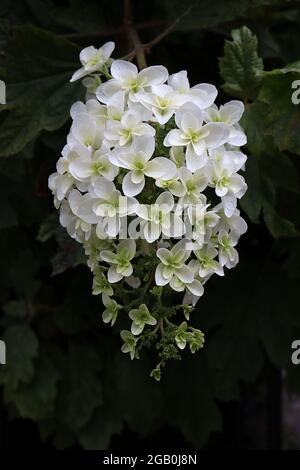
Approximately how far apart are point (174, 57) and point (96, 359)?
732mm

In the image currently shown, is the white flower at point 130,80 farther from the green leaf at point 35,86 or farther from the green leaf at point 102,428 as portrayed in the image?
the green leaf at point 102,428

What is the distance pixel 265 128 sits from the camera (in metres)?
1.32

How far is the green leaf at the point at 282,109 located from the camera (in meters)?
1.27

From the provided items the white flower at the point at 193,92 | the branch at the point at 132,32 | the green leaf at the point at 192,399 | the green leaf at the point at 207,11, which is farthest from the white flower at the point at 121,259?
the green leaf at the point at 192,399

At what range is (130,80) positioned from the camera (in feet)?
3.81

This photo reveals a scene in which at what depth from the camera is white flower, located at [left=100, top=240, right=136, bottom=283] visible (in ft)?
3.47

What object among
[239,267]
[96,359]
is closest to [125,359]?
[96,359]

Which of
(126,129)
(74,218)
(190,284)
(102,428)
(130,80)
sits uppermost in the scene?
(130,80)

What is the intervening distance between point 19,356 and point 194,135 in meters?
0.93
